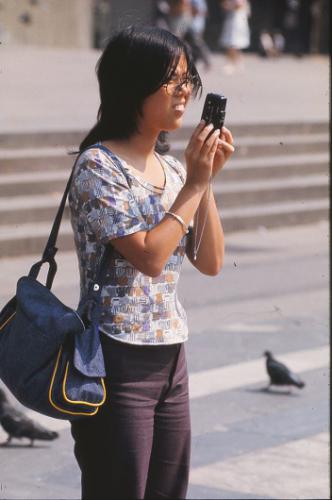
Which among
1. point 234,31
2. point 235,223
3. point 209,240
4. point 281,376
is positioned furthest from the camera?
point 234,31

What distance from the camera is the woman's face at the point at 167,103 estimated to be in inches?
117

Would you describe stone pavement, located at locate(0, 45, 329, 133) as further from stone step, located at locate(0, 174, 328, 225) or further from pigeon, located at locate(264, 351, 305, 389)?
pigeon, located at locate(264, 351, 305, 389)

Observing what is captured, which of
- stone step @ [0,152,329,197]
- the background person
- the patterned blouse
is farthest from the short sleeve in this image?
the background person

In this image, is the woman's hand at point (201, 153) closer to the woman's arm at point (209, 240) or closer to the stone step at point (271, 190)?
the woman's arm at point (209, 240)

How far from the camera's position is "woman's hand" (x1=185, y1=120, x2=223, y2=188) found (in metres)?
2.89

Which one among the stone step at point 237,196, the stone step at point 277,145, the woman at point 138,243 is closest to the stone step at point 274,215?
the stone step at point 237,196

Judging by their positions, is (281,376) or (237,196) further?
(237,196)

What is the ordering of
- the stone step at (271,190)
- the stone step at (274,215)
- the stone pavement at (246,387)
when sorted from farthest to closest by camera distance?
1. the stone step at (271,190)
2. the stone step at (274,215)
3. the stone pavement at (246,387)

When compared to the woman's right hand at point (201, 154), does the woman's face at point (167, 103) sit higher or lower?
higher

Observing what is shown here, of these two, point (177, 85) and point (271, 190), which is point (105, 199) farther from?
point (271, 190)

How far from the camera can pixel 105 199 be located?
289cm

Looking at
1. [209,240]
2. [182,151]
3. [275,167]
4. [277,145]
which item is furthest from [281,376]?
[277,145]

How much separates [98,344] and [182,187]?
17.4 inches

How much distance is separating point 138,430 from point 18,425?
259 centimetres
